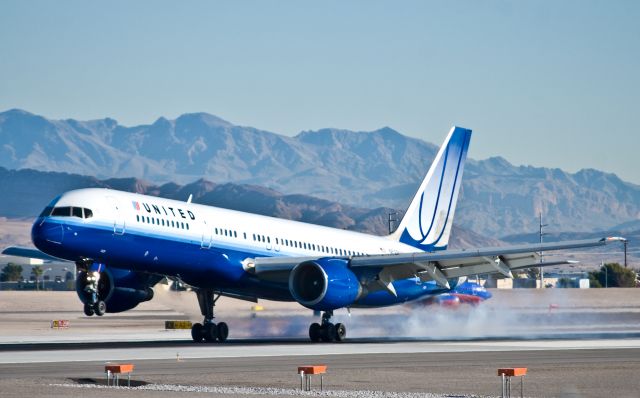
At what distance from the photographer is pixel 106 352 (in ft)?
152

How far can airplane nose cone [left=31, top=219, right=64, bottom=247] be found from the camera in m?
48.8

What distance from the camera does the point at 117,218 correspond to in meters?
50.5

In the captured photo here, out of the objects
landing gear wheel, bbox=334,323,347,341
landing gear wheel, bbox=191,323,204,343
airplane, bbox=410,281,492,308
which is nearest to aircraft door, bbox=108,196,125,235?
landing gear wheel, bbox=191,323,204,343

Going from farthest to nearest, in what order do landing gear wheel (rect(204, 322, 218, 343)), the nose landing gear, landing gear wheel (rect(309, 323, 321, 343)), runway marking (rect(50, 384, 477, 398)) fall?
landing gear wheel (rect(204, 322, 218, 343)), landing gear wheel (rect(309, 323, 321, 343)), the nose landing gear, runway marking (rect(50, 384, 477, 398))

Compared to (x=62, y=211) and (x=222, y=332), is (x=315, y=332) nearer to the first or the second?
(x=222, y=332)

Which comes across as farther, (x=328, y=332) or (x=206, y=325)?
(x=206, y=325)

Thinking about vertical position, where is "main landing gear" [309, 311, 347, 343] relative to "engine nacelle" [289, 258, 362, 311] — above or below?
below

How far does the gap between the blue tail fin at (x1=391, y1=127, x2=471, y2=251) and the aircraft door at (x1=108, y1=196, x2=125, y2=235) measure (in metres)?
21.2

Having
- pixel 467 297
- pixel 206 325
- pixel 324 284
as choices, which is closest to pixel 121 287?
pixel 206 325

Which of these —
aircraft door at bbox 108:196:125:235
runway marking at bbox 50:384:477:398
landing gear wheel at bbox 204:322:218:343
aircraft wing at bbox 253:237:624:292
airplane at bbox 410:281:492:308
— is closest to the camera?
runway marking at bbox 50:384:477:398

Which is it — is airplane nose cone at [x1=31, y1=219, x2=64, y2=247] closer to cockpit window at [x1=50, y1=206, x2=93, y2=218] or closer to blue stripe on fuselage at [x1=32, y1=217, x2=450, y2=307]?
blue stripe on fuselage at [x1=32, y1=217, x2=450, y2=307]

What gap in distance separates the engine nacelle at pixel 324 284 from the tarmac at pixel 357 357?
1.93 metres

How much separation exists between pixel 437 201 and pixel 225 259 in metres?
18.0

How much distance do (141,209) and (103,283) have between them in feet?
20.8
